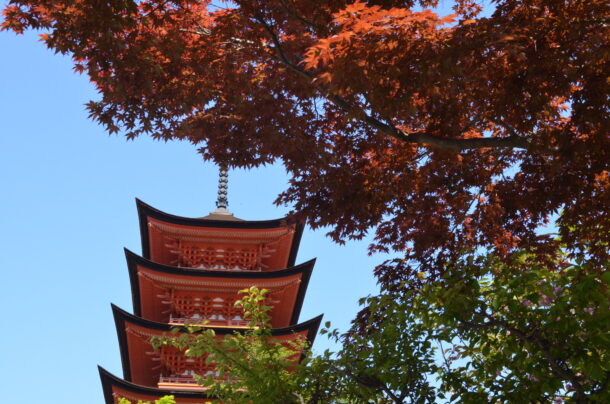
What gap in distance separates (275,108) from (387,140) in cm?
132

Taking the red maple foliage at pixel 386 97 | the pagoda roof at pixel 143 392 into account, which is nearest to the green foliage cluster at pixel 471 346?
the red maple foliage at pixel 386 97

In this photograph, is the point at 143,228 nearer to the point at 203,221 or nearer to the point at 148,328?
the point at 203,221

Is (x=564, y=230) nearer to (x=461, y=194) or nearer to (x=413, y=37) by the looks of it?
(x=461, y=194)

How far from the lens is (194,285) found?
57.7 ft

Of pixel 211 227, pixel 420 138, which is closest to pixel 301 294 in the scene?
pixel 211 227

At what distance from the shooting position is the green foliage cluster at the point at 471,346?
468 cm

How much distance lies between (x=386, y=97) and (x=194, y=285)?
13.8 meters

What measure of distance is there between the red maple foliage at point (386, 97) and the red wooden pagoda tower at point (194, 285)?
9.95 m

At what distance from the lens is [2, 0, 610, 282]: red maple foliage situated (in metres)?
4.50

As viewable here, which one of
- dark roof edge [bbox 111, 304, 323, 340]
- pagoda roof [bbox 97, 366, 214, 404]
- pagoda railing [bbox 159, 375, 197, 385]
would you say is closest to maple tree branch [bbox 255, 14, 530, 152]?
dark roof edge [bbox 111, 304, 323, 340]

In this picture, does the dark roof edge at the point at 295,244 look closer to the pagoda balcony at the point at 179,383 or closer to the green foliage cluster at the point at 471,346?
the pagoda balcony at the point at 179,383

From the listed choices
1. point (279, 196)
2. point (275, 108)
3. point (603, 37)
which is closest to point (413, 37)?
point (603, 37)

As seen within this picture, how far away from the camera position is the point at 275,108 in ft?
21.4

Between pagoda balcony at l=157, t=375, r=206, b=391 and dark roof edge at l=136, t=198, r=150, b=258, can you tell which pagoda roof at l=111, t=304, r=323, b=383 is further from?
dark roof edge at l=136, t=198, r=150, b=258
